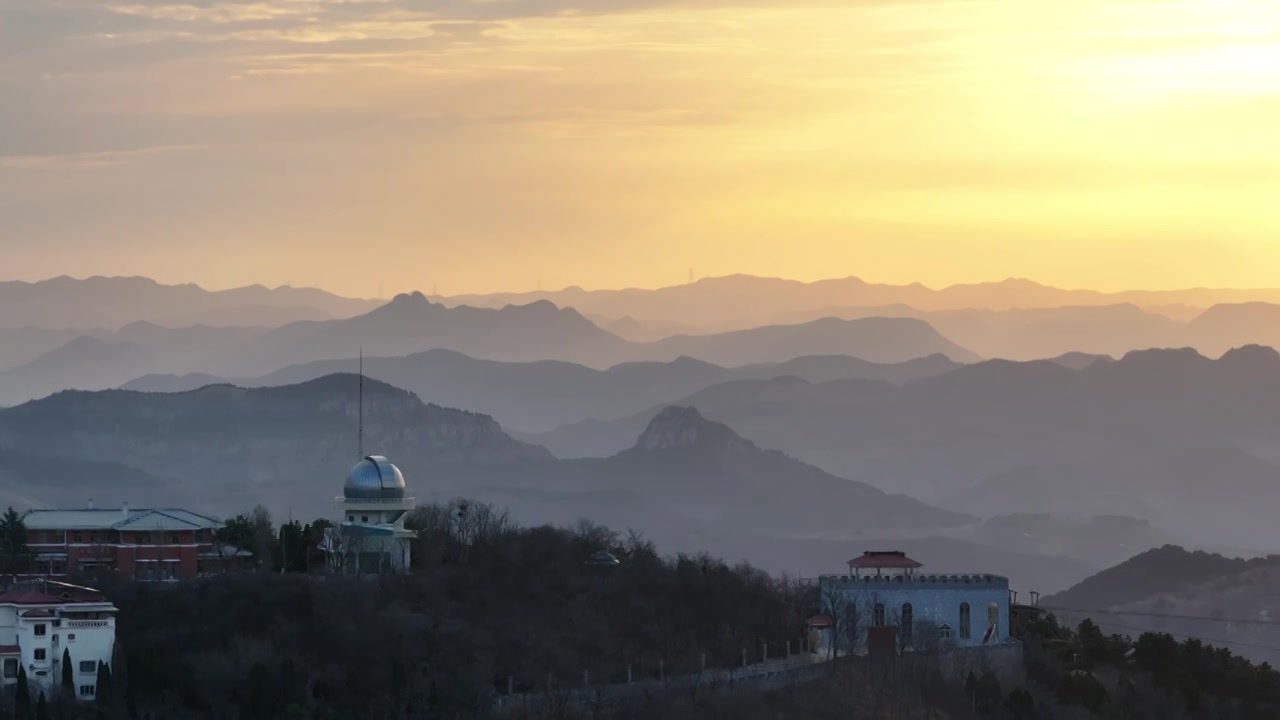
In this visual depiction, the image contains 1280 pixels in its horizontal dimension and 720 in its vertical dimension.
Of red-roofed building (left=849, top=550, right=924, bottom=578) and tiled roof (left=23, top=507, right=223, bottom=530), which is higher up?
tiled roof (left=23, top=507, right=223, bottom=530)

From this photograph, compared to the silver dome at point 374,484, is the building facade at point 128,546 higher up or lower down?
lower down

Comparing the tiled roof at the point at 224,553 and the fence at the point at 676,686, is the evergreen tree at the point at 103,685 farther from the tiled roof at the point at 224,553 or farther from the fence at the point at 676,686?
the tiled roof at the point at 224,553

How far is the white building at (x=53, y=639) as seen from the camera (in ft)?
270

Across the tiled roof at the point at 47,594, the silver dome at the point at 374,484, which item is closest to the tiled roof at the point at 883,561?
the silver dome at the point at 374,484

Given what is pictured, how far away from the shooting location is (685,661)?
307 ft

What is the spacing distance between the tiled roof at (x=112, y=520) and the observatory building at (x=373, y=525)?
18.1 ft

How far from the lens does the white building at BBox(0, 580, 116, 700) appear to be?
82.2 metres

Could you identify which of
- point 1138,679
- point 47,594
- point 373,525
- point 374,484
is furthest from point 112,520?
point 1138,679

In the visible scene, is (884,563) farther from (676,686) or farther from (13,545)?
(13,545)

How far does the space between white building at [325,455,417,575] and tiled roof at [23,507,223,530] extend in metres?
5.48

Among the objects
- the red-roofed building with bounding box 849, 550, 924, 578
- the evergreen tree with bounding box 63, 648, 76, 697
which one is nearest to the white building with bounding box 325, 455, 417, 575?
the evergreen tree with bounding box 63, 648, 76, 697

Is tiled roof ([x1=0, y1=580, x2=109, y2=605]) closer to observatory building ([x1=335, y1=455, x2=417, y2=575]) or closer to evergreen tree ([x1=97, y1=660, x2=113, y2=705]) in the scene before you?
evergreen tree ([x1=97, y1=660, x2=113, y2=705])

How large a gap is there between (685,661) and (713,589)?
7.41 m

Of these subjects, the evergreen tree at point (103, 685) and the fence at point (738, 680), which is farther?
the fence at point (738, 680)
